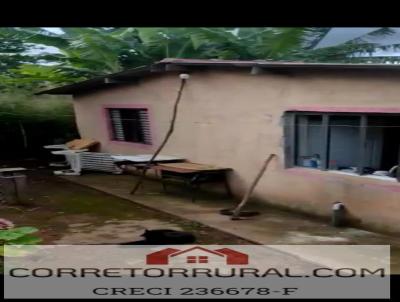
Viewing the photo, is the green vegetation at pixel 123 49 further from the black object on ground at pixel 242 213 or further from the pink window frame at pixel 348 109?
the black object on ground at pixel 242 213

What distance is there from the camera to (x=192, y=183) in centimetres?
742

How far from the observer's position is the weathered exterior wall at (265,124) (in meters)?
5.67

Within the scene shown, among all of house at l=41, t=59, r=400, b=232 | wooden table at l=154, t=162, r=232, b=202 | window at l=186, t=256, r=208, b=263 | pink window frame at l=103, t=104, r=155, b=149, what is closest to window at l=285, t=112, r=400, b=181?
house at l=41, t=59, r=400, b=232

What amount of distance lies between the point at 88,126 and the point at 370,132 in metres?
7.86

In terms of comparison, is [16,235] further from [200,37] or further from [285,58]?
[285,58]

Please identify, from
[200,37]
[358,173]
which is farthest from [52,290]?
[200,37]

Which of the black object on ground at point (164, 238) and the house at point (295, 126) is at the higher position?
the house at point (295, 126)

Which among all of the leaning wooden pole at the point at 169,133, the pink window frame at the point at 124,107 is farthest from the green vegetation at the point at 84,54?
the leaning wooden pole at the point at 169,133

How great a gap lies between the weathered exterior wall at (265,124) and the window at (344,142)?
6.5 inches

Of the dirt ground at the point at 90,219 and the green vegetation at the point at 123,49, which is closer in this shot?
the dirt ground at the point at 90,219

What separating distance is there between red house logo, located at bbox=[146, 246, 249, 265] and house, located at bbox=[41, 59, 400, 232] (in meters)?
2.04

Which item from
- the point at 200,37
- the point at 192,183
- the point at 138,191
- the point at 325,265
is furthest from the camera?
the point at 200,37
